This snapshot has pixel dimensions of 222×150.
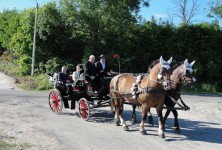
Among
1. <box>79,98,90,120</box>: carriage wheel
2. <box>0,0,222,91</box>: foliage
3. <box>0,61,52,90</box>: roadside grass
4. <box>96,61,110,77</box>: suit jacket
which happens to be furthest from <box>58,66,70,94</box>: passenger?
<box>0,0,222,91</box>: foliage

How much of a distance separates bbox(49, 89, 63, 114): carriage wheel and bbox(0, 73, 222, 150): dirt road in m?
0.25

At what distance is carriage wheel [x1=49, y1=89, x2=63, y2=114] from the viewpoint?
1492cm

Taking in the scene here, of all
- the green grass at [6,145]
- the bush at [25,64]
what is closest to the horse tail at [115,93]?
the green grass at [6,145]

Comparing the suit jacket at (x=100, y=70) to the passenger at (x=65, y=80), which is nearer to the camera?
the suit jacket at (x=100, y=70)

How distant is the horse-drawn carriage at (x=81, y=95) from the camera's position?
13695 millimetres

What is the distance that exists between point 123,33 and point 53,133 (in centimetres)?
1961

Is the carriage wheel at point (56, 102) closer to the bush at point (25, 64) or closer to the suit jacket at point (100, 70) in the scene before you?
the suit jacket at point (100, 70)

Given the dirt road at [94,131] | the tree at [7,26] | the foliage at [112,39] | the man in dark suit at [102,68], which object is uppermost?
the tree at [7,26]

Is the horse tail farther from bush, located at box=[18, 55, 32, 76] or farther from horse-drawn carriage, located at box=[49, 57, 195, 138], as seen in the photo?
bush, located at box=[18, 55, 32, 76]

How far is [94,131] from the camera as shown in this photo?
38.5ft

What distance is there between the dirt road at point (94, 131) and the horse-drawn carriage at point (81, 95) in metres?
0.40

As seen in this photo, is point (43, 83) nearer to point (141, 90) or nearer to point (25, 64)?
point (25, 64)

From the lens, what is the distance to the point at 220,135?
39.0 ft

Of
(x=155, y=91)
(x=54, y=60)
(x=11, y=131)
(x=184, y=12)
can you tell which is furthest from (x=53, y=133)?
(x=184, y=12)
